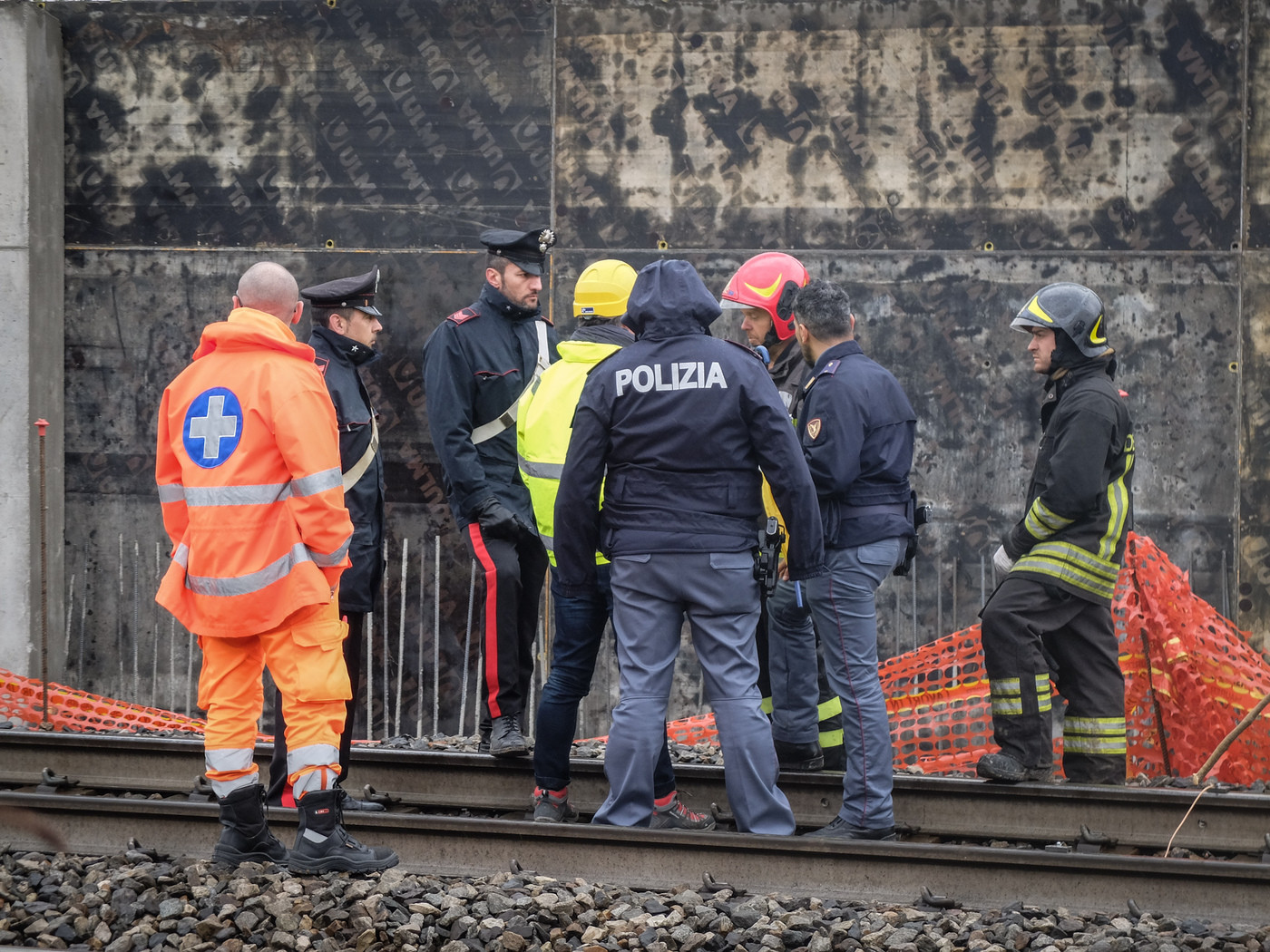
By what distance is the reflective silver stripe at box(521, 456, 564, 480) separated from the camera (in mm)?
5195

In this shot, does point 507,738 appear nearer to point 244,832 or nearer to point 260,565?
point 244,832

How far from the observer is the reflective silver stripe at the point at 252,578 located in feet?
14.0

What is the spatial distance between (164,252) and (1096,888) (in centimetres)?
761

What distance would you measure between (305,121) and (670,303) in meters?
5.21

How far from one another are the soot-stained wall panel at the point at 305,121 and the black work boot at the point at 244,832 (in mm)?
5220

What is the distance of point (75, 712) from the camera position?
7.49m

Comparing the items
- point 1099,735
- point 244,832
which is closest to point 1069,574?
point 1099,735

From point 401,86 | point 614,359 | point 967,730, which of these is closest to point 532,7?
point 401,86

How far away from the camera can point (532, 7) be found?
861 cm

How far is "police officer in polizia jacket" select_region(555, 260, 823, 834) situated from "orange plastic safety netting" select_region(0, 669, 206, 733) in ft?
12.2

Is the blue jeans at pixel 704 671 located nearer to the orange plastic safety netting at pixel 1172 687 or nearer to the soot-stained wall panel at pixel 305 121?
the orange plastic safety netting at pixel 1172 687

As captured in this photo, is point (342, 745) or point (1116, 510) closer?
point (342, 745)

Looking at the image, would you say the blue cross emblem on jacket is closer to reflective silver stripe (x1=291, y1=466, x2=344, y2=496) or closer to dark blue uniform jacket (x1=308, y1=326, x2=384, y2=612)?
reflective silver stripe (x1=291, y1=466, x2=344, y2=496)

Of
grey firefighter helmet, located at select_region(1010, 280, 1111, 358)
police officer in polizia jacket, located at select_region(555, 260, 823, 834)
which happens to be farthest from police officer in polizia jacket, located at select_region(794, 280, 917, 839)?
grey firefighter helmet, located at select_region(1010, 280, 1111, 358)
